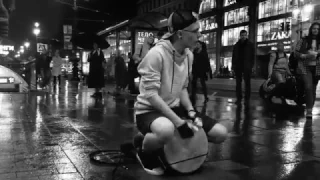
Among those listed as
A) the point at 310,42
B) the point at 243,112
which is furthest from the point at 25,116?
the point at 310,42

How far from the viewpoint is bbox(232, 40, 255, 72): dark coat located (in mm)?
10648

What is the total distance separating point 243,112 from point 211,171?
4.79 metres

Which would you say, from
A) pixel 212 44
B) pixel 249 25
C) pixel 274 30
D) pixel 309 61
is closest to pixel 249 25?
pixel 249 25

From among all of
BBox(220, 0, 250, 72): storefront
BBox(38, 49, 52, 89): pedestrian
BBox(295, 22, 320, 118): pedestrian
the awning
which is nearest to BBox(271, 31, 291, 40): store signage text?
BBox(220, 0, 250, 72): storefront

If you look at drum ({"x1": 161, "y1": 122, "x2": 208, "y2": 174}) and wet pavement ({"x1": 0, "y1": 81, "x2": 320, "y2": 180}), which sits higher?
drum ({"x1": 161, "y1": 122, "x2": 208, "y2": 174})

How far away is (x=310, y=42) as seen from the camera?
730 centimetres

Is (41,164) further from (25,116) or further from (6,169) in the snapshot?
(25,116)

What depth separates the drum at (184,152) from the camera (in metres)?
3.20

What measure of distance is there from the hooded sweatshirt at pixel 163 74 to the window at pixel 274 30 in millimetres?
36979

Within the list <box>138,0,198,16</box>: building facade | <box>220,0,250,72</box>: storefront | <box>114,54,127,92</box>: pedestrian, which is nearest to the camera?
<box>114,54,127,92</box>: pedestrian

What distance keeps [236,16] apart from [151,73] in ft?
148

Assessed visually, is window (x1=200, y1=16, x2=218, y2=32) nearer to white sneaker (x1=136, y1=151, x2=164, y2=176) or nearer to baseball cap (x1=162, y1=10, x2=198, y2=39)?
baseball cap (x1=162, y1=10, x2=198, y2=39)

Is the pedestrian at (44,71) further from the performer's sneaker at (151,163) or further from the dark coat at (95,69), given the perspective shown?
the performer's sneaker at (151,163)

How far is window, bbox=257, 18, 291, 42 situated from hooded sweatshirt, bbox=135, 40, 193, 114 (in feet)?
121
